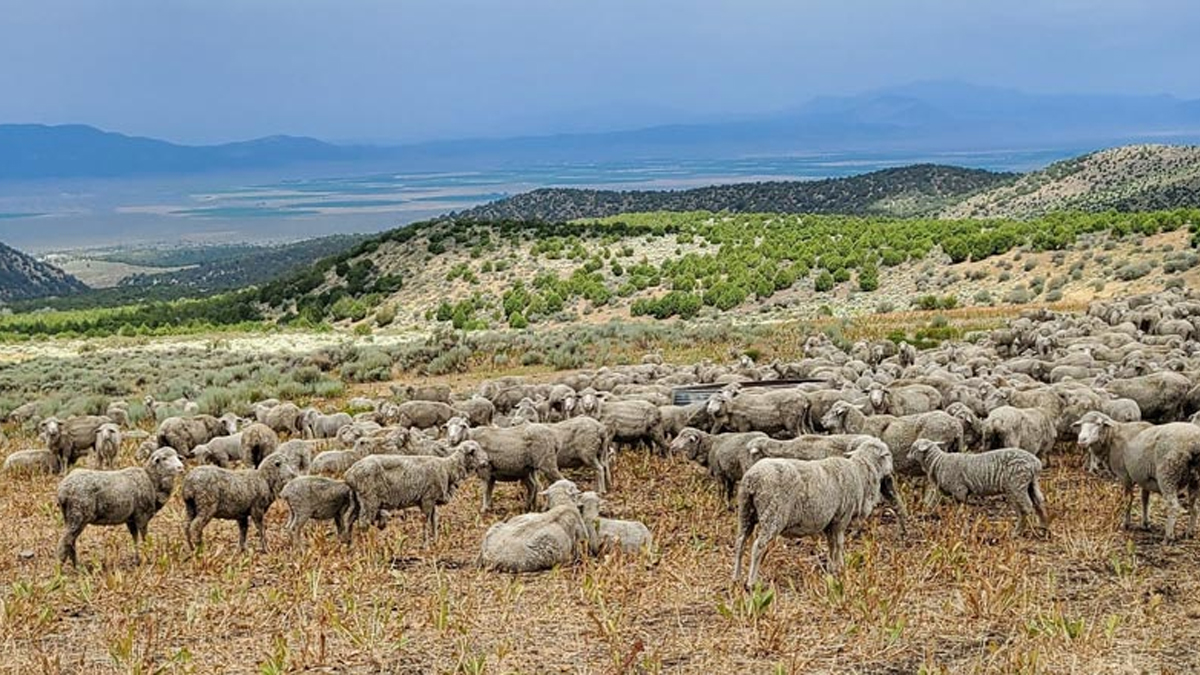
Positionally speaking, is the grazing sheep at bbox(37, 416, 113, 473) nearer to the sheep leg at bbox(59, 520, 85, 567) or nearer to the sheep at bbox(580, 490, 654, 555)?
the sheep leg at bbox(59, 520, 85, 567)

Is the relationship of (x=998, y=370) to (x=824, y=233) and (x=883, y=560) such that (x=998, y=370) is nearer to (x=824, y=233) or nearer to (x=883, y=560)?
(x=883, y=560)

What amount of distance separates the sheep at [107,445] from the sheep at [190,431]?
0.72m

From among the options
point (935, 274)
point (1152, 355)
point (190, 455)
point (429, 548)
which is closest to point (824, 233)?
point (935, 274)

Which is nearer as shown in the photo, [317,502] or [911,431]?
[317,502]

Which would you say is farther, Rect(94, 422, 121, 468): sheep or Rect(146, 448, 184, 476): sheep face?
Rect(94, 422, 121, 468): sheep

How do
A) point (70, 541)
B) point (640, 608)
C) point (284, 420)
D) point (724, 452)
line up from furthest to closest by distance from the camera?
point (284, 420), point (724, 452), point (70, 541), point (640, 608)

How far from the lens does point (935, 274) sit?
48531 millimetres

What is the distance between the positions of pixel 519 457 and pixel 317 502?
2442 millimetres

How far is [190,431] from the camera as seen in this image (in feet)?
57.9

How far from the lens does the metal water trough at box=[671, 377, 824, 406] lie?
1779 cm

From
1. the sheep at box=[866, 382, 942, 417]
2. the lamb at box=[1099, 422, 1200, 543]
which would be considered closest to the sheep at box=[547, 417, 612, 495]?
the sheep at box=[866, 382, 942, 417]

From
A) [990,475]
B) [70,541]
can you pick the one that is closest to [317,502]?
[70,541]

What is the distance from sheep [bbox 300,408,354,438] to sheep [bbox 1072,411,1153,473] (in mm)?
11695

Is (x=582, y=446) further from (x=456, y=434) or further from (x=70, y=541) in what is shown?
(x=70, y=541)
